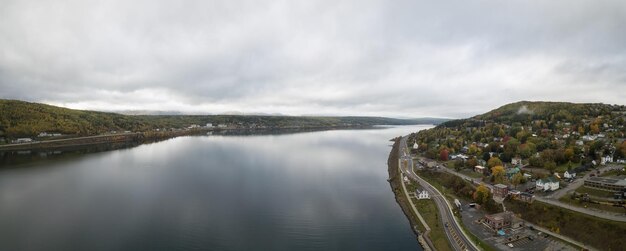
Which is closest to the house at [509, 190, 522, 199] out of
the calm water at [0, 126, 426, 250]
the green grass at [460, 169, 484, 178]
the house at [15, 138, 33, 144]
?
the green grass at [460, 169, 484, 178]

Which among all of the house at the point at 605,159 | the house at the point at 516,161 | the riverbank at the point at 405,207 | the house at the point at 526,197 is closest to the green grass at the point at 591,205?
the house at the point at 526,197

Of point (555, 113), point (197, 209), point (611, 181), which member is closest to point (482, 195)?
point (611, 181)

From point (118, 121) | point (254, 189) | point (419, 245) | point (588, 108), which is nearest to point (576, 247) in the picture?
Answer: point (419, 245)

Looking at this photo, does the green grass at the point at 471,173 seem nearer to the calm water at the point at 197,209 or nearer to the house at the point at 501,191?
the house at the point at 501,191

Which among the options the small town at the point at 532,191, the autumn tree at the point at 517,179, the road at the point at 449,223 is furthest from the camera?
the autumn tree at the point at 517,179

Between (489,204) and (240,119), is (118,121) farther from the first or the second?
(489,204)

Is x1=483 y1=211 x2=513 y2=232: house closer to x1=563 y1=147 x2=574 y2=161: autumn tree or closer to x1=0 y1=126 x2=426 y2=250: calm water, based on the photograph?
x1=0 y1=126 x2=426 y2=250: calm water

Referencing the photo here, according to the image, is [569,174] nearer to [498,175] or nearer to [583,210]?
[498,175]
